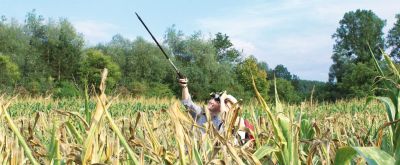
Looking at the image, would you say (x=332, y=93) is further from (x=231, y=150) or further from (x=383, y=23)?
(x=231, y=150)

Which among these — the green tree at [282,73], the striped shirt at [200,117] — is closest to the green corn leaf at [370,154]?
the striped shirt at [200,117]

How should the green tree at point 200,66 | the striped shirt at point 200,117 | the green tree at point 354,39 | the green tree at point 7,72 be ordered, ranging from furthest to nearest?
the green tree at point 354,39 < the green tree at point 200,66 < the green tree at point 7,72 < the striped shirt at point 200,117

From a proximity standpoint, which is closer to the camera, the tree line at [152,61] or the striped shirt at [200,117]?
the striped shirt at [200,117]

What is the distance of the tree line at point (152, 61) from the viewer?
5953 cm

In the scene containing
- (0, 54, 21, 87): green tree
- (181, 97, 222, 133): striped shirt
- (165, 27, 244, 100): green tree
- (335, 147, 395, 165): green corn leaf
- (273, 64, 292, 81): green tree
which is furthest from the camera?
(273, 64, 292, 81): green tree

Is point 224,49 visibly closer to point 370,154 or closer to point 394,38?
point 394,38

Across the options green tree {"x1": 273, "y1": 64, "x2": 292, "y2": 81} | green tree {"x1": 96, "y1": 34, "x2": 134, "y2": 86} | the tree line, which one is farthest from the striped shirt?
green tree {"x1": 273, "y1": 64, "x2": 292, "y2": 81}

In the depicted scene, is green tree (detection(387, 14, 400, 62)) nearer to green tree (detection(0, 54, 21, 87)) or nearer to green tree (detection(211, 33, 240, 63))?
green tree (detection(211, 33, 240, 63))

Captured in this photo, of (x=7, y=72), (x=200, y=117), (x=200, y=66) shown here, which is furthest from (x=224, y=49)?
(x=200, y=117)

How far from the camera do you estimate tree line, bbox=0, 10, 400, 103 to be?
2344 inches

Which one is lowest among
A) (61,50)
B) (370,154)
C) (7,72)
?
(370,154)

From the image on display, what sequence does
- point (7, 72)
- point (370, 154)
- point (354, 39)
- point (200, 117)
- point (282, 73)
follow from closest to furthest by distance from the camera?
point (370, 154), point (200, 117), point (7, 72), point (354, 39), point (282, 73)

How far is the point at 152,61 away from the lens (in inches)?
2682

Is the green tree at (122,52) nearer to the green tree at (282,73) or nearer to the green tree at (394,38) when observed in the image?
the green tree at (394,38)
